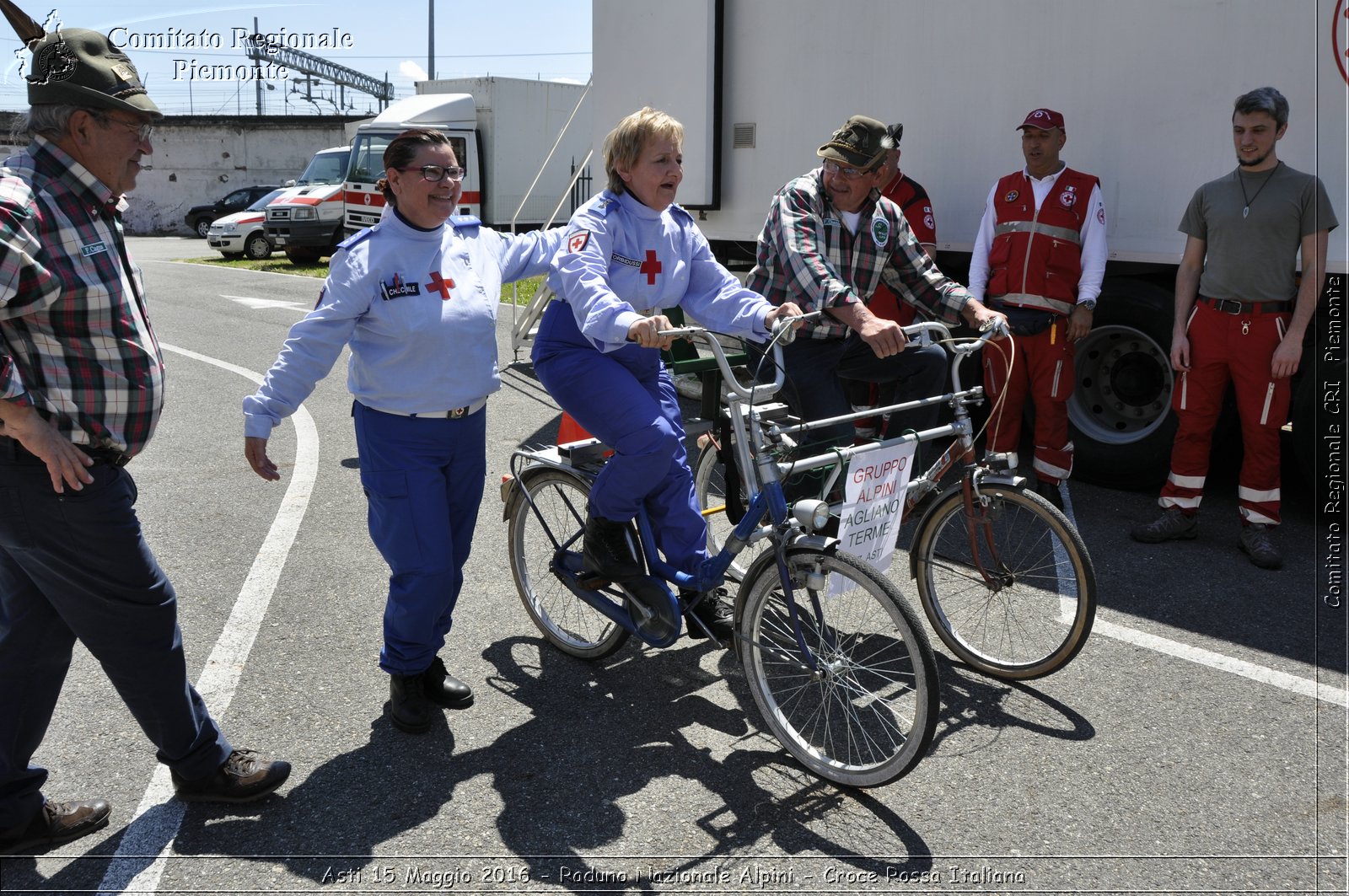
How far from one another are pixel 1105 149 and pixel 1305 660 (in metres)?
3.34

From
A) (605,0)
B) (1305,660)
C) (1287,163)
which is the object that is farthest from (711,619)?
(605,0)

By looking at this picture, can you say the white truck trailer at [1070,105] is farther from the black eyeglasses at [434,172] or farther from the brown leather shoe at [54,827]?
the brown leather shoe at [54,827]

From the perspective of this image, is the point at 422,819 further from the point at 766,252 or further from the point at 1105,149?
the point at 1105,149

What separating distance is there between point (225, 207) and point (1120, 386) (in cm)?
3040

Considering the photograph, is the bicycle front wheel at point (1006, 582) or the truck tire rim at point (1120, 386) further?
the truck tire rim at point (1120, 386)

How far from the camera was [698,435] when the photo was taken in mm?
4695

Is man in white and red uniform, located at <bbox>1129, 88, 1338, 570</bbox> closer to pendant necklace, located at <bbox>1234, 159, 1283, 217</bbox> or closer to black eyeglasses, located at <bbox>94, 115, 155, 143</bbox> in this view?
pendant necklace, located at <bbox>1234, 159, 1283, 217</bbox>

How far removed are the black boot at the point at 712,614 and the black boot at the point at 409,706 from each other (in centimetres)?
95

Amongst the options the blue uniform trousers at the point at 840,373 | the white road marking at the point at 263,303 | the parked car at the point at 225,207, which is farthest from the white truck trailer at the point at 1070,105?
the parked car at the point at 225,207

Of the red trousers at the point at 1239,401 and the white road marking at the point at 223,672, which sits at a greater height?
the red trousers at the point at 1239,401

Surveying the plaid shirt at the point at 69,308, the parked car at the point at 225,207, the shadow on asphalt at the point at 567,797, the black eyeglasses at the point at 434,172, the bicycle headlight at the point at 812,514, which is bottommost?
the shadow on asphalt at the point at 567,797

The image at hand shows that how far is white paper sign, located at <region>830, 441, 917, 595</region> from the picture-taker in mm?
3516

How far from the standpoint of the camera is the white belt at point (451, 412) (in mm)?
3689

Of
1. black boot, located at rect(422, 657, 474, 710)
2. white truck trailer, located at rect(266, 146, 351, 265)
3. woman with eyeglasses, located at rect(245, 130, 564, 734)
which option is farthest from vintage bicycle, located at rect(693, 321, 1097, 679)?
white truck trailer, located at rect(266, 146, 351, 265)
